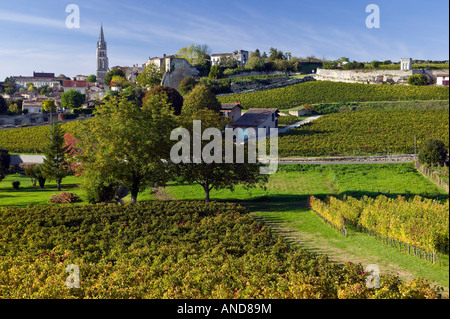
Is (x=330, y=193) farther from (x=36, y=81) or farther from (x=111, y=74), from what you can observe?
(x=36, y=81)

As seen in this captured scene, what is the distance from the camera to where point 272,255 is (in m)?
13.8

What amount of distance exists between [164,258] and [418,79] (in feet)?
233

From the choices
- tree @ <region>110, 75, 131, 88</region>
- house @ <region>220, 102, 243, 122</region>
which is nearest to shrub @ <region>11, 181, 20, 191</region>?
house @ <region>220, 102, 243, 122</region>

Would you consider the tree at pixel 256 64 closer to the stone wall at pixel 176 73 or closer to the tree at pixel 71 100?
the stone wall at pixel 176 73

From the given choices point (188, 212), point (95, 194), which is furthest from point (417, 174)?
point (95, 194)

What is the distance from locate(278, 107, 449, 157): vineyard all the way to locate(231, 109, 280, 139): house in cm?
317

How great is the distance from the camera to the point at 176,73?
86938mm

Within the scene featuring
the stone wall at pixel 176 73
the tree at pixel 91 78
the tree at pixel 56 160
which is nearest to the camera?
the tree at pixel 56 160

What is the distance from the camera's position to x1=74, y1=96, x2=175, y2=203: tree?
2547 centimetres

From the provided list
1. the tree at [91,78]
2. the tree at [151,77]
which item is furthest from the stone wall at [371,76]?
the tree at [91,78]

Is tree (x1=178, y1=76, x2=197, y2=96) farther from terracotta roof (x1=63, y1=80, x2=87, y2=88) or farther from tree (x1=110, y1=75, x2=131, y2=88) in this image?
terracotta roof (x1=63, y1=80, x2=87, y2=88)

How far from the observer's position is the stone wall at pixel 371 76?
7779 centimetres

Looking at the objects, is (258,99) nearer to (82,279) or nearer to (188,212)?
(188,212)

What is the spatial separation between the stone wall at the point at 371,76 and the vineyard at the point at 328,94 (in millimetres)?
4580
